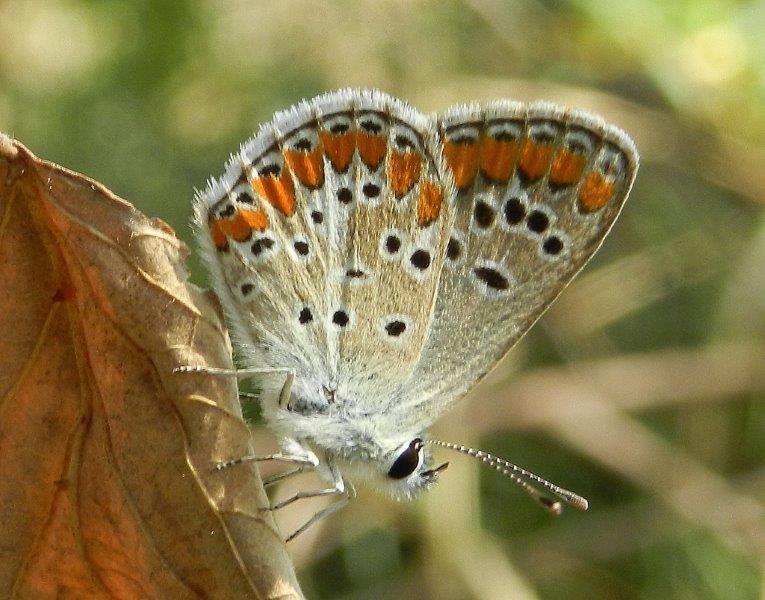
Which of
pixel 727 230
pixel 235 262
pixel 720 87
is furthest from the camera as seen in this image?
pixel 727 230

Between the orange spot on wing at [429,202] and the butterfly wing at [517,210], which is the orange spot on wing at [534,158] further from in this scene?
the orange spot on wing at [429,202]

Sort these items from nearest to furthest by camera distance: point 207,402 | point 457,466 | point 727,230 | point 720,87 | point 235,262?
point 207,402, point 235,262, point 720,87, point 457,466, point 727,230

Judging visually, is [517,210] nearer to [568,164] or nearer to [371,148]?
[568,164]

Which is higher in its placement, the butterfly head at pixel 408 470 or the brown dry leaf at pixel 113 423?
the butterfly head at pixel 408 470

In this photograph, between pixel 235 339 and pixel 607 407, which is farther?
pixel 607 407

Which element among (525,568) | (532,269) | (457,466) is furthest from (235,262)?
(525,568)

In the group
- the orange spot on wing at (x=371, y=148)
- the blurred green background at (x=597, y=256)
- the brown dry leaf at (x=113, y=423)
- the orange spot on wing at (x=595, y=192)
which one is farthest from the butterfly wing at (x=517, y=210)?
the blurred green background at (x=597, y=256)

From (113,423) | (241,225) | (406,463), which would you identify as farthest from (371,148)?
(113,423)

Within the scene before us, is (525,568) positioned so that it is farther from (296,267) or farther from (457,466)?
(296,267)
